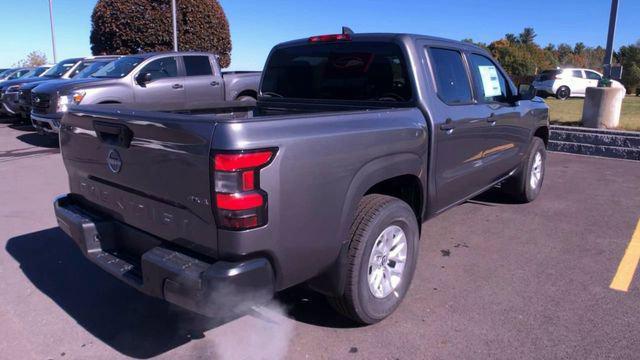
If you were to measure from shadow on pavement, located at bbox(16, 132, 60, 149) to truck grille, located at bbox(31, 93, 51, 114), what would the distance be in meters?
0.82

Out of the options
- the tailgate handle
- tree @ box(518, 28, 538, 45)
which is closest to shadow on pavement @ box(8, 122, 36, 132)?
the tailgate handle

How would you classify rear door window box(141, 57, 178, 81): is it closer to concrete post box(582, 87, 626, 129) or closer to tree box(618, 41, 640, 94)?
concrete post box(582, 87, 626, 129)

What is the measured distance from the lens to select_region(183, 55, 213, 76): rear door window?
36.2ft

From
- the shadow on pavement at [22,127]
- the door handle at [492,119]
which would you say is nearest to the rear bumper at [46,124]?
the shadow on pavement at [22,127]

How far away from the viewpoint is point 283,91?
4609mm

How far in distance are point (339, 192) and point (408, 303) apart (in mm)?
1273

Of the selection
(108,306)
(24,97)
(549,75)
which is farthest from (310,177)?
(549,75)

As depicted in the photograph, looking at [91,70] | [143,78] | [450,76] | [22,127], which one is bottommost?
[22,127]

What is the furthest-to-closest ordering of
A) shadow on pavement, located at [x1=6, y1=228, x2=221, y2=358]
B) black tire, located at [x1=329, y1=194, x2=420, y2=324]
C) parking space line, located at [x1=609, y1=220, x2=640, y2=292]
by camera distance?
1. parking space line, located at [x1=609, y1=220, x2=640, y2=292]
2. shadow on pavement, located at [x1=6, y1=228, x2=221, y2=358]
3. black tire, located at [x1=329, y1=194, x2=420, y2=324]

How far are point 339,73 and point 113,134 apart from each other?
194 centimetres

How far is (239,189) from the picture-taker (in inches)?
95.1

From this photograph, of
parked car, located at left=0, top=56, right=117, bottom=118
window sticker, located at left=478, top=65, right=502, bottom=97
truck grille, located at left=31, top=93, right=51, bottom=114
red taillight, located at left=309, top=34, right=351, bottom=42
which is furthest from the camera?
parked car, located at left=0, top=56, right=117, bottom=118

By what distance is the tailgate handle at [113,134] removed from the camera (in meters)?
2.87

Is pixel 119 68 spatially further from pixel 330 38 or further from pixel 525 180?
pixel 525 180
